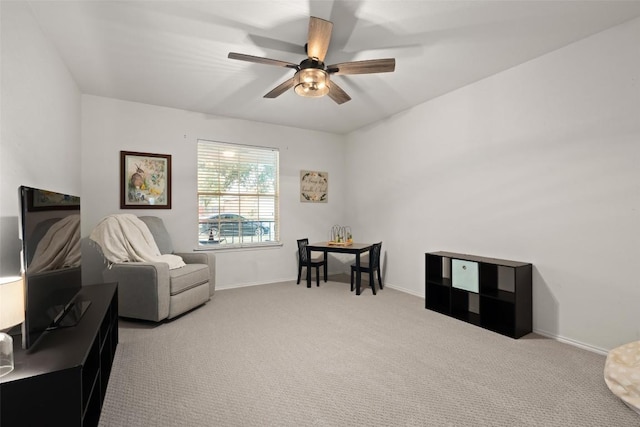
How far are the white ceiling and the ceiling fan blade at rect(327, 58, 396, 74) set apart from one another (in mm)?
270

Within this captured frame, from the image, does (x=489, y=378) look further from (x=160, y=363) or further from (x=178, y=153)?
(x=178, y=153)

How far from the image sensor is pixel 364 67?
8.21 feet

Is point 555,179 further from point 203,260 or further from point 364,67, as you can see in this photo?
point 203,260

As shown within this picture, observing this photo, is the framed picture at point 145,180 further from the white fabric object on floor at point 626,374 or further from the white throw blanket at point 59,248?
the white fabric object on floor at point 626,374

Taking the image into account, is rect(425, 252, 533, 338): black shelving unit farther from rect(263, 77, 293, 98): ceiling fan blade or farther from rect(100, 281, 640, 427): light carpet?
rect(263, 77, 293, 98): ceiling fan blade

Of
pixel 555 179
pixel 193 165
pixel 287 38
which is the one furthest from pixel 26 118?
pixel 555 179

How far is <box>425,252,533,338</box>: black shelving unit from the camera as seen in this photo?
286cm

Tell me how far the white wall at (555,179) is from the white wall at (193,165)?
6.24 feet

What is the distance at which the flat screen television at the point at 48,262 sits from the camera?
57.3 inches

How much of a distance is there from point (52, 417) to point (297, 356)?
60.9 inches

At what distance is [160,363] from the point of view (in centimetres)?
230

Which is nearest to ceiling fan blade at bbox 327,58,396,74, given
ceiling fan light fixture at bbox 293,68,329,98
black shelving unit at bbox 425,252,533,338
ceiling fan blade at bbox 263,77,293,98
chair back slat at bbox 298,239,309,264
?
ceiling fan light fixture at bbox 293,68,329,98

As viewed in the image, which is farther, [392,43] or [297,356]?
Answer: [392,43]

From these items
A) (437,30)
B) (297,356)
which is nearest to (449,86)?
(437,30)
